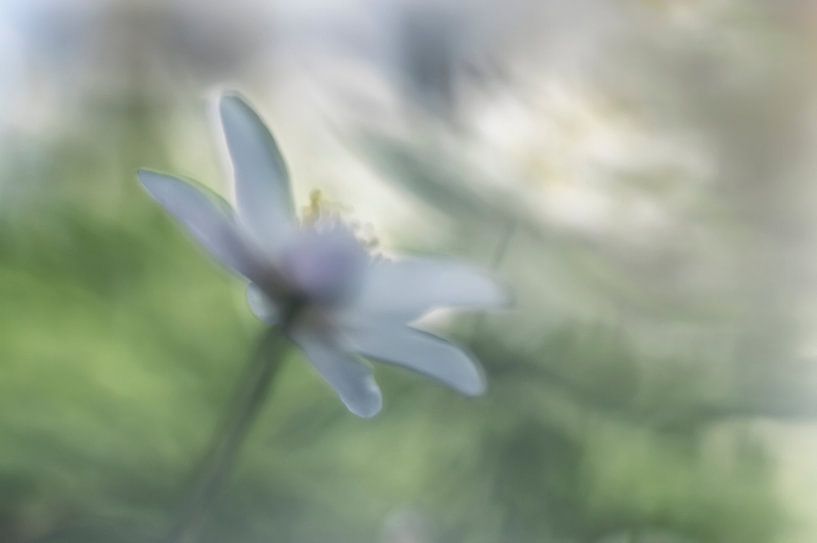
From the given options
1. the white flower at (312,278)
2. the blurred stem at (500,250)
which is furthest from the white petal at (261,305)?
the blurred stem at (500,250)

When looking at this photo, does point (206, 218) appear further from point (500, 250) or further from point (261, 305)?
point (500, 250)

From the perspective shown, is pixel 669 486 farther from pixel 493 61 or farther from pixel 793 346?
pixel 493 61

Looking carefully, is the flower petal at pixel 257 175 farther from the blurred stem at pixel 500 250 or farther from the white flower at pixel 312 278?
the blurred stem at pixel 500 250

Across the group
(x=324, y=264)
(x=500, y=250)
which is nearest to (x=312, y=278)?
(x=324, y=264)

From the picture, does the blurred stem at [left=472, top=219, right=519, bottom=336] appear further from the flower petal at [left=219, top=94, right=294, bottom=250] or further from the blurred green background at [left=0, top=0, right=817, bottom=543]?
the flower petal at [left=219, top=94, right=294, bottom=250]

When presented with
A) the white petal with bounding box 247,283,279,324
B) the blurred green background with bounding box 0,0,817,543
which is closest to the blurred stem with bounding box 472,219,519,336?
the blurred green background with bounding box 0,0,817,543
